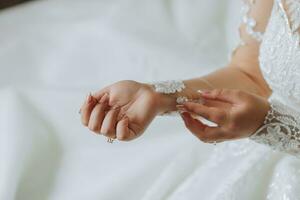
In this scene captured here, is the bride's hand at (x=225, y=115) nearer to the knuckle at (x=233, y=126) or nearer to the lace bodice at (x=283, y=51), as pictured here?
the knuckle at (x=233, y=126)

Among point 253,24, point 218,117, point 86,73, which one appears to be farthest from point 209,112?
point 86,73

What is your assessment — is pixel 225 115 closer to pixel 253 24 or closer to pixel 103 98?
pixel 103 98

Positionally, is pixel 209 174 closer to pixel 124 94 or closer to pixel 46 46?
pixel 124 94

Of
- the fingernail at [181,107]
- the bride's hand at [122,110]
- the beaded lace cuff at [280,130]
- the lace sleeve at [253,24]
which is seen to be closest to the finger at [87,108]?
the bride's hand at [122,110]

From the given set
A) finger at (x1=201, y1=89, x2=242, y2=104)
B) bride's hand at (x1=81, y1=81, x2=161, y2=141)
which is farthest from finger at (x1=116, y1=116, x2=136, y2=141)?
finger at (x1=201, y1=89, x2=242, y2=104)

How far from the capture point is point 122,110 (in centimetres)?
77

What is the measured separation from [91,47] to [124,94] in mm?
484

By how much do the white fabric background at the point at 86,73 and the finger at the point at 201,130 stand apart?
0.78 ft

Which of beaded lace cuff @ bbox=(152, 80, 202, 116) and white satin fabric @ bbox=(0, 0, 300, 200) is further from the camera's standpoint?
white satin fabric @ bbox=(0, 0, 300, 200)

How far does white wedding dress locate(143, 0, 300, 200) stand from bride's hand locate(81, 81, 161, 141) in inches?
5.8

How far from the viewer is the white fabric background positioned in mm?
989

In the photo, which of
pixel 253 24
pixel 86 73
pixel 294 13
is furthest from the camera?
pixel 86 73

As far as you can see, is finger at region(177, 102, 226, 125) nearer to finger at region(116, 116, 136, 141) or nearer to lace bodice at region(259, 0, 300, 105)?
finger at region(116, 116, 136, 141)

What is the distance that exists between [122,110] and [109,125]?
4cm
